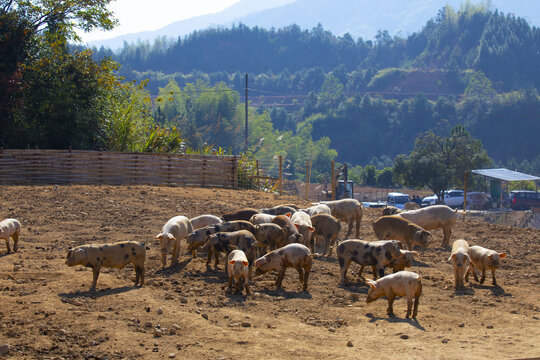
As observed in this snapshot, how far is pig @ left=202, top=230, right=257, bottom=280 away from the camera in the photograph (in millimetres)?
12031

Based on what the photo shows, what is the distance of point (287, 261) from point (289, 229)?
2.29 metres

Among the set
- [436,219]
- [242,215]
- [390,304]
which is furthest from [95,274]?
[436,219]

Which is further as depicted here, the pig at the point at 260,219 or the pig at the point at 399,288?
the pig at the point at 260,219

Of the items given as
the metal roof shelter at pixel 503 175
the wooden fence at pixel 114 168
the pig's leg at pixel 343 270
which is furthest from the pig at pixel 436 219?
the metal roof shelter at pixel 503 175

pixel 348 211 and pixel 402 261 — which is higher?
pixel 348 211

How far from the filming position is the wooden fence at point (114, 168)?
23688 mm

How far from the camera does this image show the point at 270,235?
13.1m

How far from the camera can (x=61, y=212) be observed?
17625mm

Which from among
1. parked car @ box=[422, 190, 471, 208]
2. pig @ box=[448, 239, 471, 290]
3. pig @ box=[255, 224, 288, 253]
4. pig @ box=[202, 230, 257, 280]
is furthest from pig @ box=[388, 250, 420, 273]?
parked car @ box=[422, 190, 471, 208]

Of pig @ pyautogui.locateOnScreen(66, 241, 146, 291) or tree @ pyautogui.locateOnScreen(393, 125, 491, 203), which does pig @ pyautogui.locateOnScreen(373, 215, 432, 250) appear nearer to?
pig @ pyautogui.locateOnScreen(66, 241, 146, 291)

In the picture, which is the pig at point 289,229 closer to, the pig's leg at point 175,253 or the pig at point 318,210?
the pig's leg at point 175,253

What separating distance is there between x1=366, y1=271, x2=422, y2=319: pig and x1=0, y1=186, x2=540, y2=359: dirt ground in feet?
0.74

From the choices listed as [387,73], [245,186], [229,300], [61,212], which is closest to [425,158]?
[245,186]

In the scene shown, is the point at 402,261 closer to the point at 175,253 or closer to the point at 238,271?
the point at 238,271
